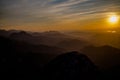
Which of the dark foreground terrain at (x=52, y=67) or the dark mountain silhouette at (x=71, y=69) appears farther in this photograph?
the dark foreground terrain at (x=52, y=67)

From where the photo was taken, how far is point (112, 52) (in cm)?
19900

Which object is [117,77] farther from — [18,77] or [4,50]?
[4,50]

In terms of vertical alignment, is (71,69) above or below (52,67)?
below

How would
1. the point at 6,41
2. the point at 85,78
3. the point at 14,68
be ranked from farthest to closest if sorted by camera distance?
the point at 6,41 < the point at 14,68 < the point at 85,78

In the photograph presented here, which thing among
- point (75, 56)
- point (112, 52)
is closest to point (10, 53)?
point (75, 56)

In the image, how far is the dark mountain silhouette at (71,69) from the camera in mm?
101688

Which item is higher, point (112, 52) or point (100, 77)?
point (100, 77)

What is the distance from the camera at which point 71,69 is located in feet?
344

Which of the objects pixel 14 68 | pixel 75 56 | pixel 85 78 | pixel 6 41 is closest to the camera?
pixel 85 78

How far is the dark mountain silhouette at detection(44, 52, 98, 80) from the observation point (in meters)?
102

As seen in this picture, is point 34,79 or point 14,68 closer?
point 34,79

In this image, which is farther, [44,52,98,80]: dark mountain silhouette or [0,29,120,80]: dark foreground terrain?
[0,29,120,80]: dark foreground terrain

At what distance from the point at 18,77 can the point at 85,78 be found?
40.9 metres

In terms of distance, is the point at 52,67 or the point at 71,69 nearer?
the point at 71,69
